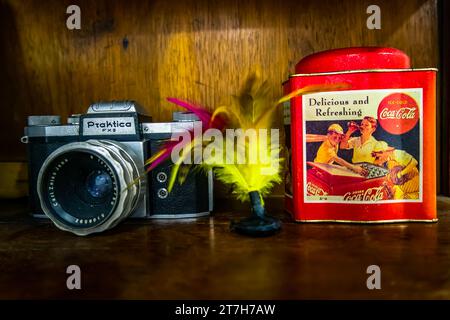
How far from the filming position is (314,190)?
0.57 meters

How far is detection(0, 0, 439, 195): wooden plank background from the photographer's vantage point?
30.3 inches

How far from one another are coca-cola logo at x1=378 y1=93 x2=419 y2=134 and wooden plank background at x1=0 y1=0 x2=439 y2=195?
0.86ft

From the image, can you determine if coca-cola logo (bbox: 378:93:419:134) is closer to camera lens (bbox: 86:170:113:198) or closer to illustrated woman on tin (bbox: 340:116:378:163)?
illustrated woman on tin (bbox: 340:116:378:163)

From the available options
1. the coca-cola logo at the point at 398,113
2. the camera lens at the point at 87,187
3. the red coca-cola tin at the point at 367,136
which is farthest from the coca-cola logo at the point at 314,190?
the camera lens at the point at 87,187

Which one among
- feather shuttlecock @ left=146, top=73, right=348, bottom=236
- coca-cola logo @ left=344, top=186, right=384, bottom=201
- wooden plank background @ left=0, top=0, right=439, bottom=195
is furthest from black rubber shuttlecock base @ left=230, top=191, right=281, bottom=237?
wooden plank background @ left=0, top=0, right=439, bottom=195

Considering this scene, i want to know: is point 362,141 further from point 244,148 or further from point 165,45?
point 165,45

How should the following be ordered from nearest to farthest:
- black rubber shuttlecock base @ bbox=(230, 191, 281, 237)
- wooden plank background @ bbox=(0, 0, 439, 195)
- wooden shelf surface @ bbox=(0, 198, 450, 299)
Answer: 1. wooden shelf surface @ bbox=(0, 198, 450, 299)
2. black rubber shuttlecock base @ bbox=(230, 191, 281, 237)
3. wooden plank background @ bbox=(0, 0, 439, 195)

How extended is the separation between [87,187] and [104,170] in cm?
4

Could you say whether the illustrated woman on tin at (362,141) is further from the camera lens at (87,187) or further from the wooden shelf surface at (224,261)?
the camera lens at (87,187)

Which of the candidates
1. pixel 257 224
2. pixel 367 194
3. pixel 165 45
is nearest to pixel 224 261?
pixel 257 224

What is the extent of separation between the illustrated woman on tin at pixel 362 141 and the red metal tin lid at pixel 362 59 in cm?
7

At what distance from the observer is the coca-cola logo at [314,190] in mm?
569

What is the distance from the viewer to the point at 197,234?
1.79 feet
